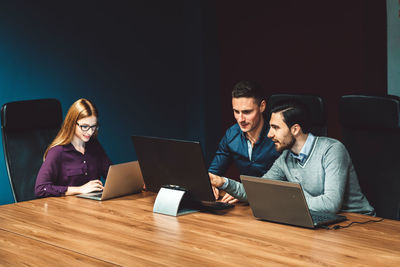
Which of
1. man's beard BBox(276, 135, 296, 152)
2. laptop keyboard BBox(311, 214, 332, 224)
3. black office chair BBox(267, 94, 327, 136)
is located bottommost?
laptop keyboard BBox(311, 214, 332, 224)

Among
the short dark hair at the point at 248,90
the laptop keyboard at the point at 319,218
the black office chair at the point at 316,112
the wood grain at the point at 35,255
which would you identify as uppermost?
the short dark hair at the point at 248,90

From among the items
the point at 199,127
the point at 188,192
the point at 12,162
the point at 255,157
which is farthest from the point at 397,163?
the point at 199,127

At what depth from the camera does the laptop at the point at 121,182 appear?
286 centimetres

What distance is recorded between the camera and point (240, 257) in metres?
1.98

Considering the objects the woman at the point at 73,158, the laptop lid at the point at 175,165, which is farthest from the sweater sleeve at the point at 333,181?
the woman at the point at 73,158

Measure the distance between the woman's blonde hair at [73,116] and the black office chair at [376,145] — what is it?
1367mm

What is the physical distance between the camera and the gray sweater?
2523 millimetres

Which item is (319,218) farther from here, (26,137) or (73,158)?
(26,137)

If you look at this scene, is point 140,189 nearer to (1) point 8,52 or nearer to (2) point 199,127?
(1) point 8,52

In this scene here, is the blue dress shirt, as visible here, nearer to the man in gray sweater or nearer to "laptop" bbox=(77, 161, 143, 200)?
the man in gray sweater

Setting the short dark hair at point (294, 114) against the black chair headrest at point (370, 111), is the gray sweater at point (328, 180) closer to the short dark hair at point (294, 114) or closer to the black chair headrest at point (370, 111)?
the short dark hair at point (294, 114)

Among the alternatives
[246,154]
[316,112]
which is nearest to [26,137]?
[246,154]

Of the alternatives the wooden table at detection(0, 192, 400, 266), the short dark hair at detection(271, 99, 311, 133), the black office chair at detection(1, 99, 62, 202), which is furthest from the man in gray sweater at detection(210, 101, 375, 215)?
the black office chair at detection(1, 99, 62, 202)

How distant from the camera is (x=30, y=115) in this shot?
3.42 m
